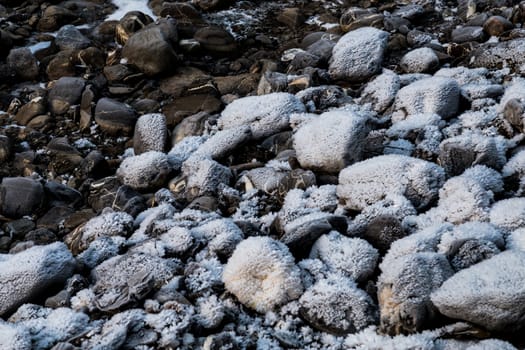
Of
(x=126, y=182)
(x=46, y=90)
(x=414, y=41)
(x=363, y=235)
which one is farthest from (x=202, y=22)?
(x=363, y=235)

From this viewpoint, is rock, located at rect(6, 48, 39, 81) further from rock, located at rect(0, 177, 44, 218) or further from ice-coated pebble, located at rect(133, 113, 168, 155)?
rock, located at rect(0, 177, 44, 218)

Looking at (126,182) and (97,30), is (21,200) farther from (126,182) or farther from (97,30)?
(97,30)

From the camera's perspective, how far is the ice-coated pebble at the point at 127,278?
12.9 ft

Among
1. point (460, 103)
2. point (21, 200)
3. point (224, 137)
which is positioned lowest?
point (21, 200)

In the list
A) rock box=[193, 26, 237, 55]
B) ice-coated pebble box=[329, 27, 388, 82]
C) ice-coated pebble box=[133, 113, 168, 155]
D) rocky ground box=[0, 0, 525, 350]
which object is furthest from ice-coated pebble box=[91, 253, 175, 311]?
rock box=[193, 26, 237, 55]

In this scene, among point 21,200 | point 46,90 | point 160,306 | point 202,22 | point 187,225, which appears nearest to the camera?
point 160,306

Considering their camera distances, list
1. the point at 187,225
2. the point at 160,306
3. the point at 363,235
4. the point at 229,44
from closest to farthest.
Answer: the point at 160,306 → the point at 363,235 → the point at 187,225 → the point at 229,44

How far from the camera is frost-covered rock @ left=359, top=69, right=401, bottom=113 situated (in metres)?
6.31

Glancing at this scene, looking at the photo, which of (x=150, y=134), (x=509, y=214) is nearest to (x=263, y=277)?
(x=509, y=214)

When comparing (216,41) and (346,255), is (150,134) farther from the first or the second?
(346,255)

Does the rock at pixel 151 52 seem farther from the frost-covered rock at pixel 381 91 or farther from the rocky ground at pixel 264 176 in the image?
the frost-covered rock at pixel 381 91

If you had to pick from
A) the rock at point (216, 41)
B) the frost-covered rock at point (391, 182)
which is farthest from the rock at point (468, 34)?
the frost-covered rock at point (391, 182)

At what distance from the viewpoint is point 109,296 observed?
3965 millimetres

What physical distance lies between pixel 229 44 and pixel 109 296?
17.0ft
